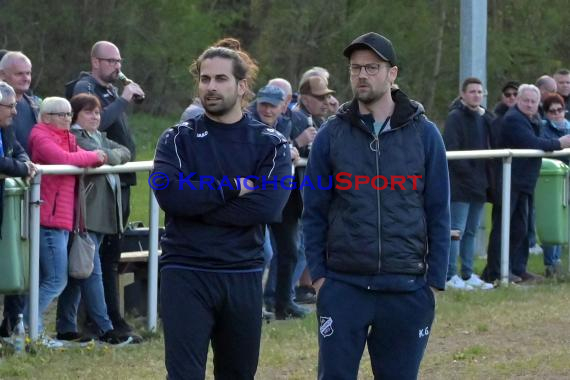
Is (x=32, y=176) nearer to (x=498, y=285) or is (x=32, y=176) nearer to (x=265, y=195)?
(x=265, y=195)

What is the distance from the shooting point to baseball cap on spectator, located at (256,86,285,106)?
1002 centimetres

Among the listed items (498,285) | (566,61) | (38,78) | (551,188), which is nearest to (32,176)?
(498,285)

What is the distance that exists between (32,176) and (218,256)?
3093 millimetres

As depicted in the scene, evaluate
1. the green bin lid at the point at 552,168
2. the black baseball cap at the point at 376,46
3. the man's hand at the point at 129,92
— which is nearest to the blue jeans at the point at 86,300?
the man's hand at the point at 129,92

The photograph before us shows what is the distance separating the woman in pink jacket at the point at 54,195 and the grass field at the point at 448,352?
1.68 ft

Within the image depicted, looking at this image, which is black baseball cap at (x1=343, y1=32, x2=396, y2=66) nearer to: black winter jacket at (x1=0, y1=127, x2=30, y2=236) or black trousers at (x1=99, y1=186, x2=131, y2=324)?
black winter jacket at (x1=0, y1=127, x2=30, y2=236)

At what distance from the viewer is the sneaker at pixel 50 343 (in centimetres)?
866

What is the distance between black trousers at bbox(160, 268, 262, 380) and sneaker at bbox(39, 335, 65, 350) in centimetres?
304

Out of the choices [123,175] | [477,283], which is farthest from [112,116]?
[477,283]

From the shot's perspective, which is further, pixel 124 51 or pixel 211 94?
pixel 124 51

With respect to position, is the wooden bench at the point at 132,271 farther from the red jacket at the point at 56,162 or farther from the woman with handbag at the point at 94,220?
the red jacket at the point at 56,162

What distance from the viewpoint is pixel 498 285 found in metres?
12.3

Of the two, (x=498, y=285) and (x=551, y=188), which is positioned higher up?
(x=551, y=188)

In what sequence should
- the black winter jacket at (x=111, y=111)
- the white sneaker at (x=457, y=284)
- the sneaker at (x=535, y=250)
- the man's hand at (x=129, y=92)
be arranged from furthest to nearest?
the sneaker at (x=535, y=250)
the white sneaker at (x=457, y=284)
the man's hand at (x=129, y=92)
the black winter jacket at (x=111, y=111)
